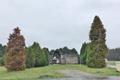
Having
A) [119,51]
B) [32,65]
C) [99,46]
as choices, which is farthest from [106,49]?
[119,51]

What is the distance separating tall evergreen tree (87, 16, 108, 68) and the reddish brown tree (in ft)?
57.3

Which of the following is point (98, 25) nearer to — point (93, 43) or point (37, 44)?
point (93, 43)

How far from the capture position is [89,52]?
8744 cm

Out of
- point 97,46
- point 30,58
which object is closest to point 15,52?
point 97,46

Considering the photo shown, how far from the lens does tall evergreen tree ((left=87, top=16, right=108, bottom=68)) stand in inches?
3345

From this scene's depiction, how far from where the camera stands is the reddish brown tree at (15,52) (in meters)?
72.6

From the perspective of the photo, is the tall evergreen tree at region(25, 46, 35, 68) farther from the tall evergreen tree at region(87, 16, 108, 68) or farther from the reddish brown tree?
the reddish brown tree

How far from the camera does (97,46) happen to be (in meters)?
86.8

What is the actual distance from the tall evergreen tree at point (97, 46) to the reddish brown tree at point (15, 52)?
17.5 m

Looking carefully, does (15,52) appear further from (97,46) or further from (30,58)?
(30,58)

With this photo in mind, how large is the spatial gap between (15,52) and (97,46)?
2081 cm

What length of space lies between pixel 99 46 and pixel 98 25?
5075 mm

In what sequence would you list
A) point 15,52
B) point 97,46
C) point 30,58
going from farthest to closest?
point 30,58 < point 97,46 < point 15,52

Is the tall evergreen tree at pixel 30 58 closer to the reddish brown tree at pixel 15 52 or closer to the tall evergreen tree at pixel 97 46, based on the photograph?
the tall evergreen tree at pixel 97 46
